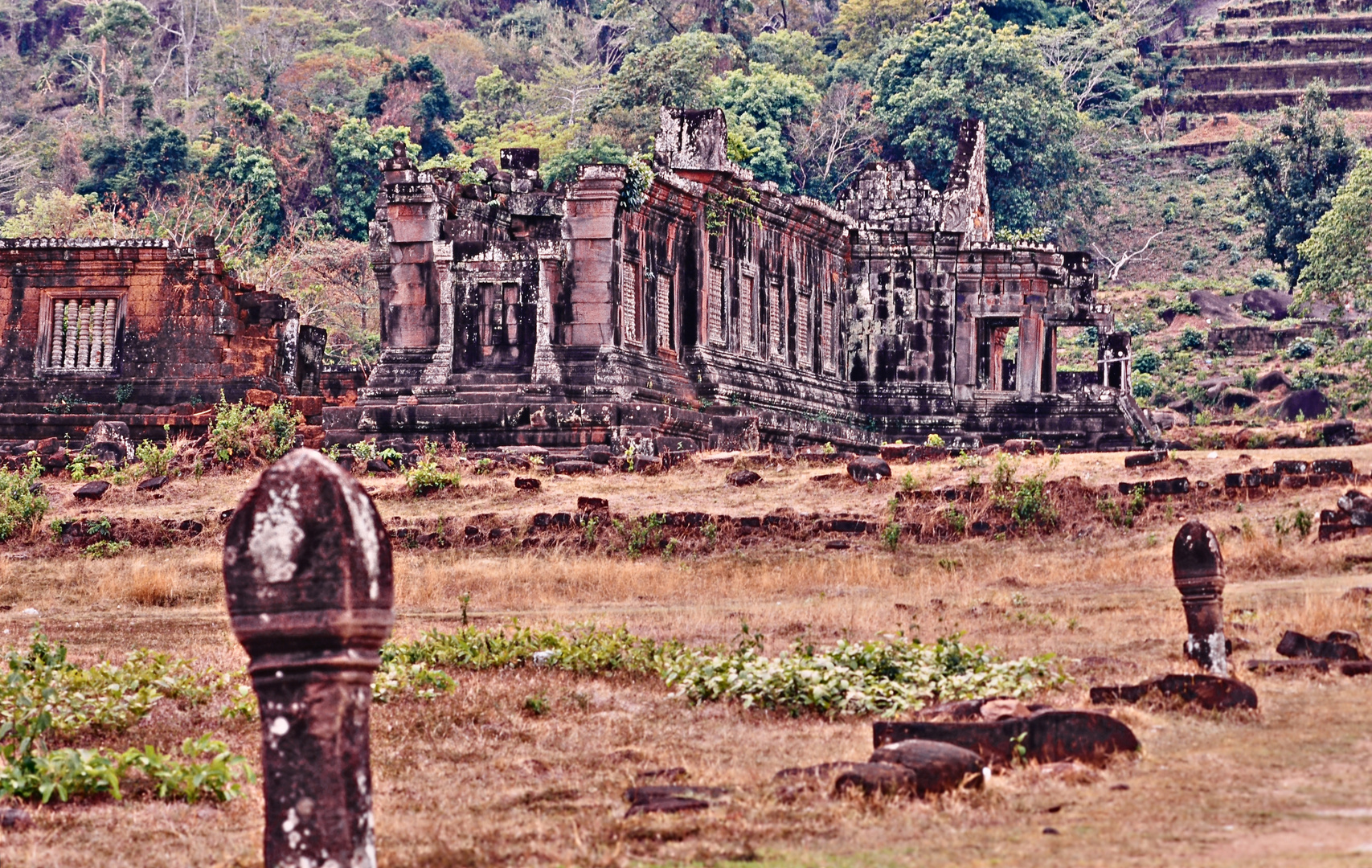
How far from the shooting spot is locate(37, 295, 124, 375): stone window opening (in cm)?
3312

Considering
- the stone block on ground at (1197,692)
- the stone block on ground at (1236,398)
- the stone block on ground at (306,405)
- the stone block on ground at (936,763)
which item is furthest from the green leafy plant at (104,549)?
the stone block on ground at (1236,398)

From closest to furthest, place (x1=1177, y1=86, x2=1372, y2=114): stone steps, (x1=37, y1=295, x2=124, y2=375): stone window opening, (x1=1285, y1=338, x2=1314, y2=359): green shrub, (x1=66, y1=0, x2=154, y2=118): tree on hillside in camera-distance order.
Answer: (x1=37, y1=295, x2=124, y2=375): stone window opening < (x1=1285, y1=338, x2=1314, y2=359): green shrub < (x1=66, y1=0, x2=154, y2=118): tree on hillside < (x1=1177, y1=86, x2=1372, y2=114): stone steps

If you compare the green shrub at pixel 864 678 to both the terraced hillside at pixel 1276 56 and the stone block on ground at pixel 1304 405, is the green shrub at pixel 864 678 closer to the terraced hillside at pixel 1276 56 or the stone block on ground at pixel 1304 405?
the stone block on ground at pixel 1304 405

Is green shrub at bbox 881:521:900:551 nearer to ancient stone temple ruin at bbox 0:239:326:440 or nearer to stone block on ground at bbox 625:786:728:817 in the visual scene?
stone block on ground at bbox 625:786:728:817

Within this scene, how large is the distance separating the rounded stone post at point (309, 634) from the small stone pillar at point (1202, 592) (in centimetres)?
751

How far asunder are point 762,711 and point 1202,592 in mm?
3023

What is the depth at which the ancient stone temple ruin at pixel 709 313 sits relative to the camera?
102ft

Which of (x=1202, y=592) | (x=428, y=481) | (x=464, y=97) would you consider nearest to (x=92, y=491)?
(x=428, y=481)

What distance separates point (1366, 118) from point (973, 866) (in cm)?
8042

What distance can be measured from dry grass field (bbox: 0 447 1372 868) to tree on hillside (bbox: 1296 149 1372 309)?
27457mm

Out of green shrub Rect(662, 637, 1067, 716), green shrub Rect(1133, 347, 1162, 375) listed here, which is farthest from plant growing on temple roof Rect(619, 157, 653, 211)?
green shrub Rect(1133, 347, 1162, 375)

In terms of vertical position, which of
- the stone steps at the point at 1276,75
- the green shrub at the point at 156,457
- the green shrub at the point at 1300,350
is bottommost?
the green shrub at the point at 156,457

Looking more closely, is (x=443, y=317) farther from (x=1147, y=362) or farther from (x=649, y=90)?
(x=649, y=90)

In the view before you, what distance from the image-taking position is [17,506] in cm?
2544
